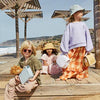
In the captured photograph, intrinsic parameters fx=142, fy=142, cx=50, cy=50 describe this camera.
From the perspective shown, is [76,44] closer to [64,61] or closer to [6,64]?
[64,61]

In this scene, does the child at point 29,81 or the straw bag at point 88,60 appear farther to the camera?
the straw bag at point 88,60

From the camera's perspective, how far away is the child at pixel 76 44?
271cm

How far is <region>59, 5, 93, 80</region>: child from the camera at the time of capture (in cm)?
271

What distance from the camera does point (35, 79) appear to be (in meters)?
2.29

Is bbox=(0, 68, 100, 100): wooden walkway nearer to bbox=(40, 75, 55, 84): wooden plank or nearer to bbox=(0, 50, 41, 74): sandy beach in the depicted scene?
bbox=(40, 75, 55, 84): wooden plank

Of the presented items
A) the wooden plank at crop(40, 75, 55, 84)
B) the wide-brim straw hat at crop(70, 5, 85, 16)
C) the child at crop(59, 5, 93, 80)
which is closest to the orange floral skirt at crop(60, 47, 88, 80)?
the child at crop(59, 5, 93, 80)

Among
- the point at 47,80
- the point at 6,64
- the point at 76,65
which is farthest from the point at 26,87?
the point at 6,64

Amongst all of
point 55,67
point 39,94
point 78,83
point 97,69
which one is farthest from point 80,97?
point 97,69

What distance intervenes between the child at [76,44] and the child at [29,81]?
650 millimetres

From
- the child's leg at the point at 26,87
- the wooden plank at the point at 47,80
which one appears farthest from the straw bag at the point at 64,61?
the child's leg at the point at 26,87

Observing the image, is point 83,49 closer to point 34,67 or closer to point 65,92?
point 65,92

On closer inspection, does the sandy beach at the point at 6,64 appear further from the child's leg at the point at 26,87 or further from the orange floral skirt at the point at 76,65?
the orange floral skirt at the point at 76,65

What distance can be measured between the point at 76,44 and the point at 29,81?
1147mm

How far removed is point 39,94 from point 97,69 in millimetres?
2055
